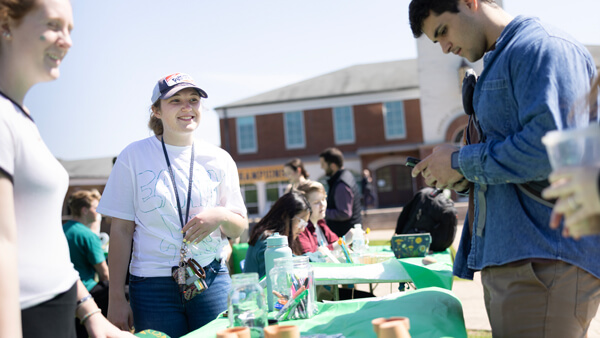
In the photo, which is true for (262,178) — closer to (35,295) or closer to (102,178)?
(102,178)

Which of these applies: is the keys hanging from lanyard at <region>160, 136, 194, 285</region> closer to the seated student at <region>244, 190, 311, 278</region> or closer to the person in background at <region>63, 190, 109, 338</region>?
the seated student at <region>244, 190, 311, 278</region>

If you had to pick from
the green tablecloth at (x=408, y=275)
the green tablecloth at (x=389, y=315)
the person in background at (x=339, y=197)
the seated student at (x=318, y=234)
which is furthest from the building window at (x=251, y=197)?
the green tablecloth at (x=389, y=315)

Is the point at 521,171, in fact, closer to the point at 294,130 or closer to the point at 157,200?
the point at 157,200

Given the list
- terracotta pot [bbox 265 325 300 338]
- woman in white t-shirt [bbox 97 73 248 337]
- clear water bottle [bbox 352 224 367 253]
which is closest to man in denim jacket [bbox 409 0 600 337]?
terracotta pot [bbox 265 325 300 338]

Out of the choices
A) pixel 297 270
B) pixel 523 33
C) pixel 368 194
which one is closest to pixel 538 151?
pixel 523 33

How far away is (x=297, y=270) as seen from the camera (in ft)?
6.73

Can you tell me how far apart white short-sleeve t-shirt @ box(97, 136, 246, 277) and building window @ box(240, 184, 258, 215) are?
23620 mm

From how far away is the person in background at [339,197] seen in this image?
5.73 m

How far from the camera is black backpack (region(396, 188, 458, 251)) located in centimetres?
470

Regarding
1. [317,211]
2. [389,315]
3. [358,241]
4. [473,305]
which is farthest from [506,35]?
[473,305]

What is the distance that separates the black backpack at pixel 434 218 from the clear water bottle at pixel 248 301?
332cm

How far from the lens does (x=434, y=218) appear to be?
4828 millimetres

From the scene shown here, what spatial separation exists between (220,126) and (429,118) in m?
11.7

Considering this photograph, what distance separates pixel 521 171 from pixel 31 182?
135 centimetres
